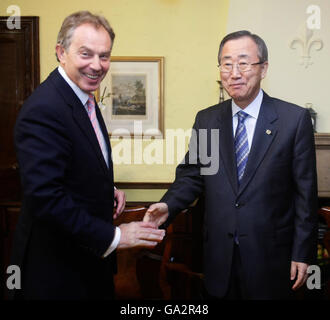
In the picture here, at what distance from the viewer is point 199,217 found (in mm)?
3119

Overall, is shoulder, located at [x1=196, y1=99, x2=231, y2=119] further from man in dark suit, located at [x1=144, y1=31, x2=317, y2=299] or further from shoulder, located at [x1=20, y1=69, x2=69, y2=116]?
shoulder, located at [x1=20, y1=69, x2=69, y2=116]

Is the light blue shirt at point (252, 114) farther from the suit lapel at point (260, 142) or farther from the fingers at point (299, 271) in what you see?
the fingers at point (299, 271)

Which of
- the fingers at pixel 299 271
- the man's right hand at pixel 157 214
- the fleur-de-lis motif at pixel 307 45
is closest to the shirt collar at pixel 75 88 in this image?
the man's right hand at pixel 157 214

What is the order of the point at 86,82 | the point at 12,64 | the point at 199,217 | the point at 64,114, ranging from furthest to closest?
the point at 12,64, the point at 199,217, the point at 86,82, the point at 64,114

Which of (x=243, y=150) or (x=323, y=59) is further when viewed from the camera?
(x=323, y=59)

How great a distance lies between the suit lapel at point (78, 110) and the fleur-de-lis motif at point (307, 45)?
2748mm

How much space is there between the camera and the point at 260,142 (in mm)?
1869

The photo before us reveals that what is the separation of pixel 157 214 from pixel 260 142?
2.11ft

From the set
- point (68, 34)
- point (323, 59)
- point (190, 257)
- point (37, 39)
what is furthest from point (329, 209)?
point (37, 39)

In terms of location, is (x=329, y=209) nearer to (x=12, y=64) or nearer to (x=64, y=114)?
(x=64, y=114)

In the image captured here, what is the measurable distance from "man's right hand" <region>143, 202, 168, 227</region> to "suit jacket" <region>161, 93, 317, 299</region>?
0.86ft

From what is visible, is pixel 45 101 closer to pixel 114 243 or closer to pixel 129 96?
pixel 114 243
